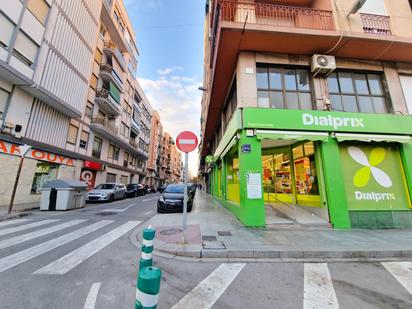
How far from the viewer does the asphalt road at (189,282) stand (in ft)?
8.64

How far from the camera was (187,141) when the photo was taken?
5.69 meters

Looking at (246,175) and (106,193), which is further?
(106,193)

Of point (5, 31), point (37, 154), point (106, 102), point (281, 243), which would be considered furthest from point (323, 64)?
point (106, 102)

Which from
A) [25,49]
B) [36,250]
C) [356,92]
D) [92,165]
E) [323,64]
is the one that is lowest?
[36,250]

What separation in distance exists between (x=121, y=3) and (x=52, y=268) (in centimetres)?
3293

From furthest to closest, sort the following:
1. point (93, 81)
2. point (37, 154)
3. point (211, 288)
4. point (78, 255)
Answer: point (93, 81), point (37, 154), point (78, 255), point (211, 288)

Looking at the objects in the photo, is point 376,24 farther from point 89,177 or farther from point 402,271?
point 89,177

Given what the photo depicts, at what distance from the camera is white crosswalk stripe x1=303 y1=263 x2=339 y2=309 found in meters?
2.63

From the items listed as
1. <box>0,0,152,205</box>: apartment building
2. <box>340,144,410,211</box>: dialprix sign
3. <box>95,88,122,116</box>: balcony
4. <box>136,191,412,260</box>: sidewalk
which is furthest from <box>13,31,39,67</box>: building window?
<box>340,144,410,211</box>: dialprix sign

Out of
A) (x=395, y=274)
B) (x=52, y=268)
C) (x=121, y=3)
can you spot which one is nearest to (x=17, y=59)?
(x=52, y=268)

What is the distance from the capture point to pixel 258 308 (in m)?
2.53

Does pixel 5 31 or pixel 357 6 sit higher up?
pixel 5 31

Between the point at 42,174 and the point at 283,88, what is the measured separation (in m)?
17.9

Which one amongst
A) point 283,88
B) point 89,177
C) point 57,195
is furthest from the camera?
point 89,177
